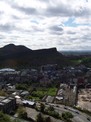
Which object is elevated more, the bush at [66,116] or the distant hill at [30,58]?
the distant hill at [30,58]

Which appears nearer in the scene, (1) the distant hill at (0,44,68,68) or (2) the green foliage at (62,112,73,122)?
(2) the green foliage at (62,112,73,122)

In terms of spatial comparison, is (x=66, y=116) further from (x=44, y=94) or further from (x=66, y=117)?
(x=44, y=94)

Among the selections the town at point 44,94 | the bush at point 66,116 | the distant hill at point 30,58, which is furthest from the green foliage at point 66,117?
the distant hill at point 30,58

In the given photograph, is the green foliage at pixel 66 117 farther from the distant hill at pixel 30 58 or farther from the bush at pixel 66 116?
the distant hill at pixel 30 58

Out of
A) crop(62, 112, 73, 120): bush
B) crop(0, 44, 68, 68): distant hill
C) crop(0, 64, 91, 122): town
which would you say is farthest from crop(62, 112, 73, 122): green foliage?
crop(0, 44, 68, 68): distant hill

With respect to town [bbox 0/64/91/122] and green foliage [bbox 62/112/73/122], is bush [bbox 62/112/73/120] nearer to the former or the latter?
green foliage [bbox 62/112/73/122]

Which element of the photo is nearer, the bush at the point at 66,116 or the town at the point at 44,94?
the bush at the point at 66,116

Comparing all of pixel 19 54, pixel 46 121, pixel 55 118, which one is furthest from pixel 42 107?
pixel 19 54

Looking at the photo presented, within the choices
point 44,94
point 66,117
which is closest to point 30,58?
point 44,94
